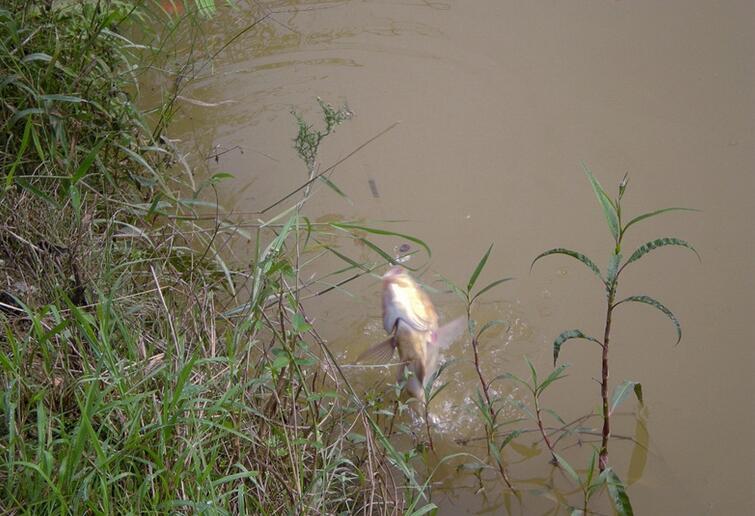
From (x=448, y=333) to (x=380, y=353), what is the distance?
247 mm

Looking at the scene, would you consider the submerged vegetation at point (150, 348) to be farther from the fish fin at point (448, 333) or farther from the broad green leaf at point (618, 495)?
the fish fin at point (448, 333)

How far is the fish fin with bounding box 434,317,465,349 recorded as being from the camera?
3045mm

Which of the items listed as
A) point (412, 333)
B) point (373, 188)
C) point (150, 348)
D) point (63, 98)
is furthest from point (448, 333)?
point (63, 98)

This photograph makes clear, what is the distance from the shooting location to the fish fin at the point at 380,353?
3025mm

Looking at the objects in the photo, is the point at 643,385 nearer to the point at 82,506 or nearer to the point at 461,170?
the point at 461,170

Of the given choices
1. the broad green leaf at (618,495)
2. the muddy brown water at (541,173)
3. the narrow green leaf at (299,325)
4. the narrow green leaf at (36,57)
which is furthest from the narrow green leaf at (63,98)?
the broad green leaf at (618,495)

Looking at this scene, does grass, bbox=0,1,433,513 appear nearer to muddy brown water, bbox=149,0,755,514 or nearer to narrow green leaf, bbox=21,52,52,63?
narrow green leaf, bbox=21,52,52,63

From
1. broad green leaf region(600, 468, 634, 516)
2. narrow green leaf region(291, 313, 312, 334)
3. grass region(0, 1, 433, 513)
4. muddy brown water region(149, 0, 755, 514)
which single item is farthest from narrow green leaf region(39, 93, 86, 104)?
broad green leaf region(600, 468, 634, 516)

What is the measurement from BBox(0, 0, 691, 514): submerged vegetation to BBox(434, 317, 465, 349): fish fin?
0.43 feet

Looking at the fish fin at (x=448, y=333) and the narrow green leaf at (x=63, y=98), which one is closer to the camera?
the narrow green leaf at (x=63, y=98)

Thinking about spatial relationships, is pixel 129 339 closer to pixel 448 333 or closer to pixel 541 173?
pixel 448 333

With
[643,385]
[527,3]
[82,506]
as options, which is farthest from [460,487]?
[527,3]

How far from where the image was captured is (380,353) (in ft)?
9.96

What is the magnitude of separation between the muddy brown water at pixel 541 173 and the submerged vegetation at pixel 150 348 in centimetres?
15
